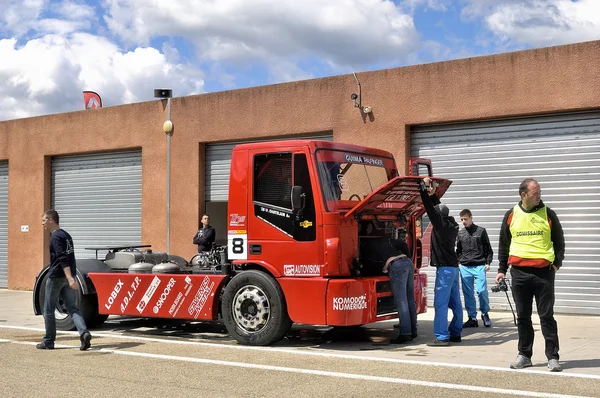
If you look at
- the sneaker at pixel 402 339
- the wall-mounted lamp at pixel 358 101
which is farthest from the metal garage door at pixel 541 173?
the sneaker at pixel 402 339

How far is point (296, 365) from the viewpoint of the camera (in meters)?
8.44

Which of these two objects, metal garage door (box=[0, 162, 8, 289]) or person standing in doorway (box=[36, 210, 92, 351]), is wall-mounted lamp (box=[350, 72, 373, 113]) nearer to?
person standing in doorway (box=[36, 210, 92, 351])

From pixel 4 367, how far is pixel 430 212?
5.13 meters

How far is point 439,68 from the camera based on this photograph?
48.3ft

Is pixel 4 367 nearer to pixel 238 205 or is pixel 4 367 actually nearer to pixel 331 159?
pixel 238 205

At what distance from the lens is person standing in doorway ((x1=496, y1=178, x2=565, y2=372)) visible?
7992mm

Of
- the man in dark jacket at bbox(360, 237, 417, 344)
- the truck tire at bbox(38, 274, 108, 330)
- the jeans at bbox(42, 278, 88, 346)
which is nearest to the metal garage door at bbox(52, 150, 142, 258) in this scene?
the truck tire at bbox(38, 274, 108, 330)

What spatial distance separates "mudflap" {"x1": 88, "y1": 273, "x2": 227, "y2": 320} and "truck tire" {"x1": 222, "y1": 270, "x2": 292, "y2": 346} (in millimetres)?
396

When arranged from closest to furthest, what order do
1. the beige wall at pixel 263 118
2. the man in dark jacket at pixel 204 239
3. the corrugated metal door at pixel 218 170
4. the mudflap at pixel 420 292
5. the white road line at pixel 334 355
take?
the white road line at pixel 334 355 < the mudflap at pixel 420 292 < the beige wall at pixel 263 118 < the man in dark jacket at pixel 204 239 < the corrugated metal door at pixel 218 170

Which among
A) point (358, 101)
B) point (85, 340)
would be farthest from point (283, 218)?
point (358, 101)

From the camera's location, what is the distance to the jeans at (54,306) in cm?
984

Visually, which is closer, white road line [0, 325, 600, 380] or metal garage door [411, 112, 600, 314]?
white road line [0, 325, 600, 380]

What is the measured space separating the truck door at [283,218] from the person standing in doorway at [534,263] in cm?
251

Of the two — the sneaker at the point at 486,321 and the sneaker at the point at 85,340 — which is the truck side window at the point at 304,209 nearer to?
the sneaker at the point at 85,340
